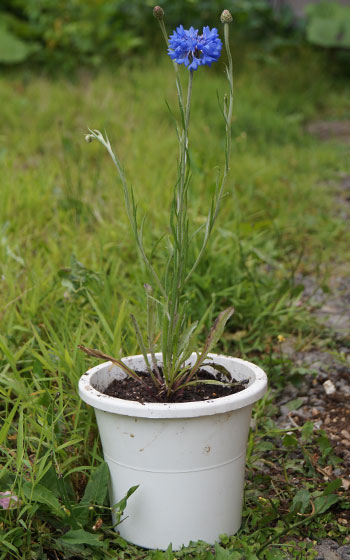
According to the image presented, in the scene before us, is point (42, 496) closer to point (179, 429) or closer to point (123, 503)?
point (123, 503)

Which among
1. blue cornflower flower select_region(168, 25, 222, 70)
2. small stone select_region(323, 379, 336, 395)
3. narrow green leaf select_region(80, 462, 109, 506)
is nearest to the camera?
blue cornflower flower select_region(168, 25, 222, 70)

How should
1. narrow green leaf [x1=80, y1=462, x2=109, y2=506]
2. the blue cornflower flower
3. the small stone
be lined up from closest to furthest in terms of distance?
1. the blue cornflower flower
2. narrow green leaf [x1=80, y1=462, x2=109, y2=506]
3. the small stone

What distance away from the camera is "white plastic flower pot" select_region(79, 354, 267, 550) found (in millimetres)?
1284

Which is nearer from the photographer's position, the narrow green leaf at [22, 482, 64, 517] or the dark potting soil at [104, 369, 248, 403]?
the narrow green leaf at [22, 482, 64, 517]

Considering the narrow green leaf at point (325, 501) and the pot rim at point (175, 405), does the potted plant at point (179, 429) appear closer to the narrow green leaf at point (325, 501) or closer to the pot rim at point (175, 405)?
the pot rim at point (175, 405)

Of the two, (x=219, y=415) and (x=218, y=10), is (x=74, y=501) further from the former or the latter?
(x=218, y=10)

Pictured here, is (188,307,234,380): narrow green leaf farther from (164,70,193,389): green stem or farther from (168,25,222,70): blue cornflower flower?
(168,25,222,70): blue cornflower flower

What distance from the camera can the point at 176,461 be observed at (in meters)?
1.30

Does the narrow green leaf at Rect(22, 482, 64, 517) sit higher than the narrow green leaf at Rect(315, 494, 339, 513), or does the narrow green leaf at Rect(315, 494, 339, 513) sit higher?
the narrow green leaf at Rect(22, 482, 64, 517)

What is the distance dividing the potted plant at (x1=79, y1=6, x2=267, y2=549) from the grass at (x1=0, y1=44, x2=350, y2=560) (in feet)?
0.15

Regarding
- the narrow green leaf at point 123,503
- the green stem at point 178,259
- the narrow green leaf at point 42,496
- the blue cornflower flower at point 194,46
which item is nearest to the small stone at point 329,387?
the green stem at point 178,259

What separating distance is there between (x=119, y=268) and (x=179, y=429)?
122 cm

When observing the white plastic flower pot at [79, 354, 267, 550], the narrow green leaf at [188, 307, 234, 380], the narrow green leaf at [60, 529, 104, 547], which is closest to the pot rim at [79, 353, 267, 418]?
the white plastic flower pot at [79, 354, 267, 550]

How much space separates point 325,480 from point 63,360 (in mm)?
703
